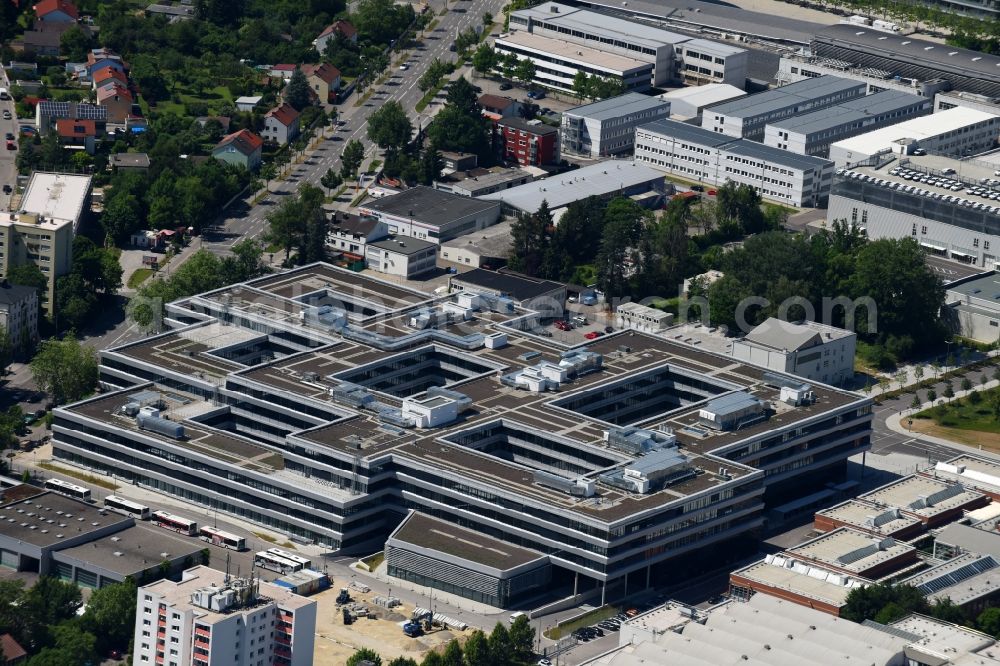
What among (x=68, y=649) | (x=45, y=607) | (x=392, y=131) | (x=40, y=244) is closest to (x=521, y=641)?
(x=68, y=649)

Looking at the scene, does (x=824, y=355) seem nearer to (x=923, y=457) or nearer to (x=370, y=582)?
(x=923, y=457)

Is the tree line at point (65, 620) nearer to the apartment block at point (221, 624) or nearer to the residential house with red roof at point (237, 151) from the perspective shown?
the apartment block at point (221, 624)

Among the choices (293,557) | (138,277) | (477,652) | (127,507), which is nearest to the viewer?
(477,652)

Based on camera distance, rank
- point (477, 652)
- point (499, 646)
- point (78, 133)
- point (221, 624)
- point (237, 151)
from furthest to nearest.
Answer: point (78, 133)
point (237, 151)
point (499, 646)
point (477, 652)
point (221, 624)

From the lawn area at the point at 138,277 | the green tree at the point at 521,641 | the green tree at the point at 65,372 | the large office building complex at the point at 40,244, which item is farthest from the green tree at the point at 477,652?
the lawn area at the point at 138,277

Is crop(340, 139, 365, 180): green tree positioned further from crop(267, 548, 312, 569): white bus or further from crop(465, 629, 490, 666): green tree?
crop(465, 629, 490, 666): green tree

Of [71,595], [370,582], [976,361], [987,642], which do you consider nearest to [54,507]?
[71,595]

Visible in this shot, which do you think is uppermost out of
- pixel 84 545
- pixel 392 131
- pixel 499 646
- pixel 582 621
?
pixel 392 131

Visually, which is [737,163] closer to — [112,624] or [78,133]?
[78,133]
